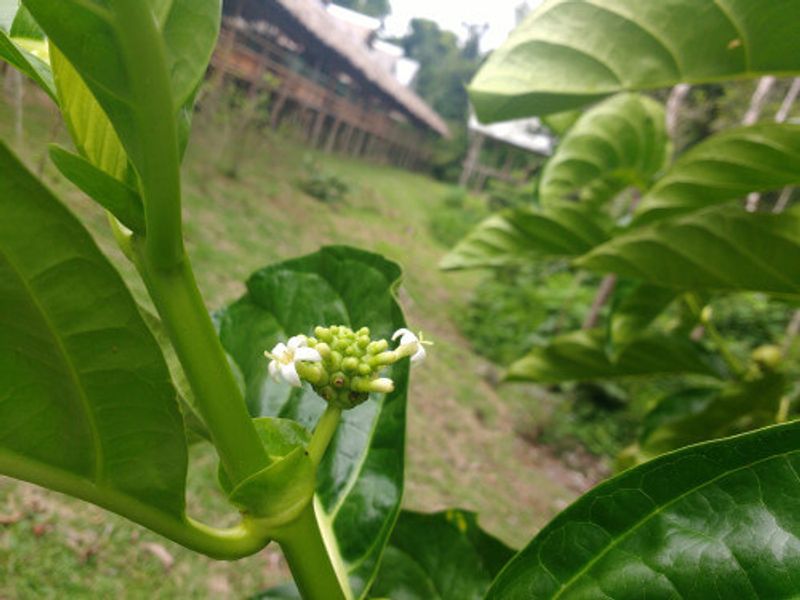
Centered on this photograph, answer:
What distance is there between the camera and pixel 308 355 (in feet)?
1.29

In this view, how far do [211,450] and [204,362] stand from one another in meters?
2.81

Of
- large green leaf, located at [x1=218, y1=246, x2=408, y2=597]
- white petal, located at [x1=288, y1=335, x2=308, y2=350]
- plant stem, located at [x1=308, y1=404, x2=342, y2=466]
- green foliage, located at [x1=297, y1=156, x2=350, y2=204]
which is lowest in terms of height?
green foliage, located at [x1=297, y1=156, x2=350, y2=204]

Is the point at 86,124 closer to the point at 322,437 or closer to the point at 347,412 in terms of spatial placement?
the point at 322,437

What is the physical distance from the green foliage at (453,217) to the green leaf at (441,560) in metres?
11.5

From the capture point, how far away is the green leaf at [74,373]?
29 centimetres

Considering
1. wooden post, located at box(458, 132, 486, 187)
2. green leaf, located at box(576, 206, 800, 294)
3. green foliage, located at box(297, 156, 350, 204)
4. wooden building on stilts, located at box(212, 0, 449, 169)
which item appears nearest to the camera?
green leaf, located at box(576, 206, 800, 294)

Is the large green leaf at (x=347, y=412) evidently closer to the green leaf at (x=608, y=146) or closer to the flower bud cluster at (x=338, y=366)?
the flower bud cluster at (x=338, y=366)

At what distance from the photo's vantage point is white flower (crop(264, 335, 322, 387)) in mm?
395

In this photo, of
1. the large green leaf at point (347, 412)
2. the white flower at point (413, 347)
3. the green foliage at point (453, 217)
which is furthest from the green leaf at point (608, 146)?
the green foliage at point (453, 217)

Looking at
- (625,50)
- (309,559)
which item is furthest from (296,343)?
(625,50)

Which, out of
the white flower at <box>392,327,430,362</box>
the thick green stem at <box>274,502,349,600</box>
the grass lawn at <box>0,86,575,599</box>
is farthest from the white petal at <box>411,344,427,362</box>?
the grass lawn at <box>0,86,575,599</box>

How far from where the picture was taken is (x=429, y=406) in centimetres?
507

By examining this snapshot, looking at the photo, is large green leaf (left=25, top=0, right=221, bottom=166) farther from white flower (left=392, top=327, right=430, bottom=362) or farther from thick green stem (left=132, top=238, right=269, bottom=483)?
white flower (left=392, top=327, right=430, bottom=362)

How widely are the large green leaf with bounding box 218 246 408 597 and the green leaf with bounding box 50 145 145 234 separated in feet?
0.82
